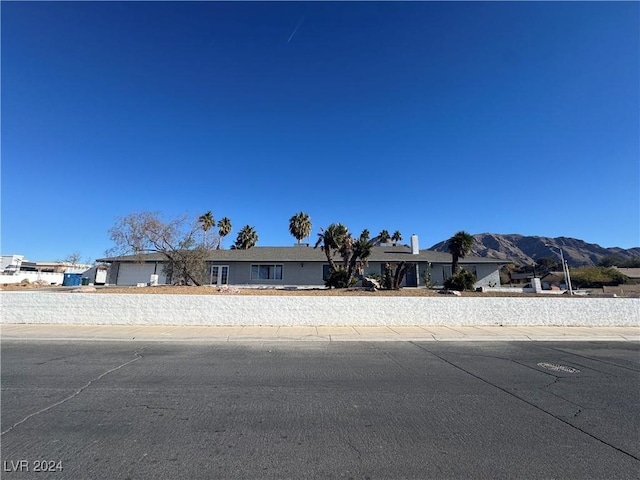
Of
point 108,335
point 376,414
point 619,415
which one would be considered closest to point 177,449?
point 376,414

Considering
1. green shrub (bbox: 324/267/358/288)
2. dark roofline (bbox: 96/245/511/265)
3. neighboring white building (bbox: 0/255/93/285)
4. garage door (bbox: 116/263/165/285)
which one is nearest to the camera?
green shrub (bbox: 324/267/358/288)

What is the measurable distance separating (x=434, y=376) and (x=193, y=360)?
5.59 metres

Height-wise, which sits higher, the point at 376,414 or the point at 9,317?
the point at 9,317

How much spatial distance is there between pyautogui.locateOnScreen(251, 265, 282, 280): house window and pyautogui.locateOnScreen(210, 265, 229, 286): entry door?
2.43 metres

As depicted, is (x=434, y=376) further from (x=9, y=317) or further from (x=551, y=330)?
(x=9, y=317)

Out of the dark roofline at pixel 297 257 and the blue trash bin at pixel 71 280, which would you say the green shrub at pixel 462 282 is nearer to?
the dark roofline at pixel 297 257

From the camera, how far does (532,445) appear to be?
3785 millimetres

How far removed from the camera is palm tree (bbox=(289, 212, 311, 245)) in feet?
163

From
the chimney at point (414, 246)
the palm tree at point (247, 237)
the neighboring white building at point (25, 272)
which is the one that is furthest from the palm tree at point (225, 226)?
the chimney at point (414, 246)

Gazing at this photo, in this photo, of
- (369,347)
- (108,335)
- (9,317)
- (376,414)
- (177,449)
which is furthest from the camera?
(9,317)

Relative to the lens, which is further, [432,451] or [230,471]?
[432,451]

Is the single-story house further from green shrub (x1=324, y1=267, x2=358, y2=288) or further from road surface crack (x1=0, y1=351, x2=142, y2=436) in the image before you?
road surface crack (x1=0, y1=351, x2=142, y2=436)

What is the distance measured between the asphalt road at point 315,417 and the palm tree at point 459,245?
19635 millimetres

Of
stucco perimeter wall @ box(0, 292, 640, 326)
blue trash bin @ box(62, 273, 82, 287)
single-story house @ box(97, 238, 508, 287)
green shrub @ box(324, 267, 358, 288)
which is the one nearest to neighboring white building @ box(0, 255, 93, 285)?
blue trash bin @ box(62, 273, 82, 287)
